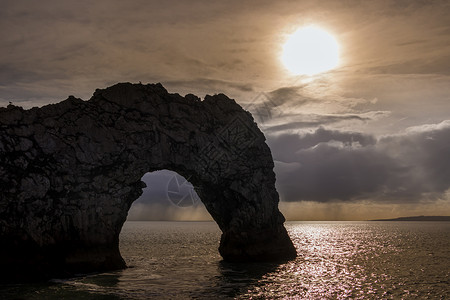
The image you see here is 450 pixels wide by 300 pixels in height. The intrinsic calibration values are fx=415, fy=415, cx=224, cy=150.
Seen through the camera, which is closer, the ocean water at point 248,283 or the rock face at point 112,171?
the ocean water at point 248,283

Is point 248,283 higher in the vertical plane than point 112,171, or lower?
lower

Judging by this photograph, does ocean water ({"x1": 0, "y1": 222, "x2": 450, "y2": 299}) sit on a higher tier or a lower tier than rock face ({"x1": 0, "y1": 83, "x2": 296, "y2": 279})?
lower

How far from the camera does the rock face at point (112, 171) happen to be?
115ft

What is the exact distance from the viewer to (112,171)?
40.3 m

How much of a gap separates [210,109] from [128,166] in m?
12.5

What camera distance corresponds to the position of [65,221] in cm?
3691

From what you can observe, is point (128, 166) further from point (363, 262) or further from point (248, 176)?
point (363, 262)

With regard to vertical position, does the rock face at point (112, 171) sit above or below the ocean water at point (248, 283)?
above

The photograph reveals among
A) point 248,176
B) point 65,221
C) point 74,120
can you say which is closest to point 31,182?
point 65,221

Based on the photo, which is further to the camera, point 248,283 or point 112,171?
point 112,171

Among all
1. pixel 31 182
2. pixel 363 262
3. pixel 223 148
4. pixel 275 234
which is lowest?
pixel 363 262

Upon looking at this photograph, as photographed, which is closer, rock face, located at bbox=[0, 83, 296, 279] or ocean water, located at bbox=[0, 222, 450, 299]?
ocean water, located at bbox=[0, 222, 450, 299]

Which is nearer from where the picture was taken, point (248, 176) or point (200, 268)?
point (200, 268)

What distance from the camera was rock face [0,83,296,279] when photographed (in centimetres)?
3519
